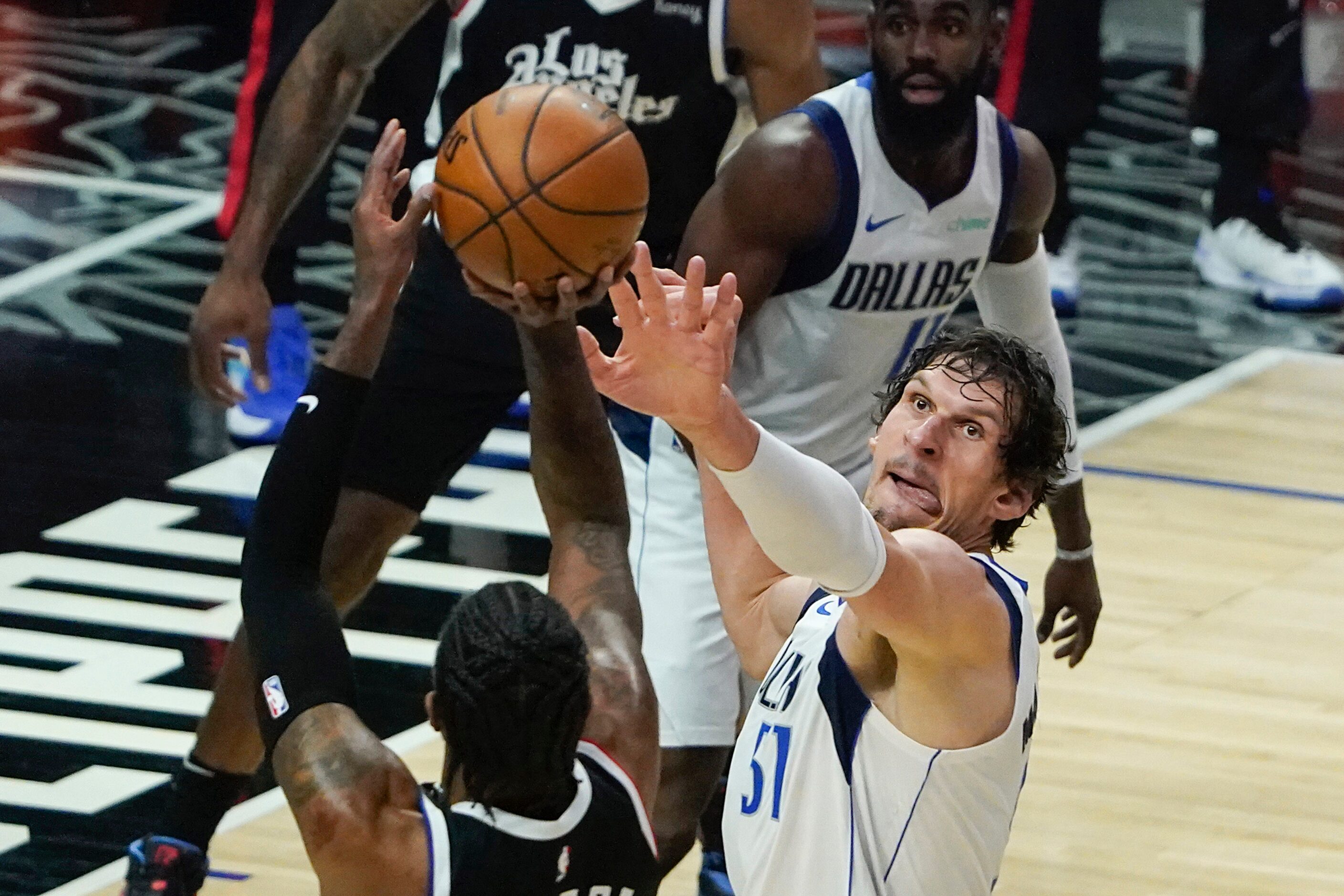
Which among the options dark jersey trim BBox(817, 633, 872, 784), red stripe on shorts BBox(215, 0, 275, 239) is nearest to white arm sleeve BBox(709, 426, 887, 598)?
dark jersey trim BBox(817, 633, 872, 784)

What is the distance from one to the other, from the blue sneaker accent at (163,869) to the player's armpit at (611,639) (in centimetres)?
126

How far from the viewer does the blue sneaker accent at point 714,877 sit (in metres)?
4.76

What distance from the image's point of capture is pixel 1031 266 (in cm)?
480

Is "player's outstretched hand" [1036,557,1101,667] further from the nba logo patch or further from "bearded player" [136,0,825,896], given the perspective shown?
the nba logo patch

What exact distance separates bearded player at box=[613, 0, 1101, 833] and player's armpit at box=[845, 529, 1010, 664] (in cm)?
149

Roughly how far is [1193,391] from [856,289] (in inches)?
182

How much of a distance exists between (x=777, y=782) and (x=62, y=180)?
8222mm

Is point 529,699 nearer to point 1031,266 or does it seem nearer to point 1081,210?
point 1031,266

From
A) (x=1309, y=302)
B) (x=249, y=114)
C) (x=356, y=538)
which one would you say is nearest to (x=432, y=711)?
(x=356, y=538)

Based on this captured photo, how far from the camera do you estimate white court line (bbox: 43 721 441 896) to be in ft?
15.8

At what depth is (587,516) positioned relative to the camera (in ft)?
12.0

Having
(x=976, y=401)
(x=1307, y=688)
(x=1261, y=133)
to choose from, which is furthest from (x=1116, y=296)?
(x=976, y=401)

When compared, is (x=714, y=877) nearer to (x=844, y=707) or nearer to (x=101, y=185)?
(x=844, y=707)

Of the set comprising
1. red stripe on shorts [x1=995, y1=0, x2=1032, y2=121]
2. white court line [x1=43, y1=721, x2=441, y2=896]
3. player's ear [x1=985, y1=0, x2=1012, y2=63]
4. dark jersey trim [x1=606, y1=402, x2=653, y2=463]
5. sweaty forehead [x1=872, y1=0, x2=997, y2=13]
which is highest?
sweaty forehead [x1=872, y1=0, x2=997, y2=13]
